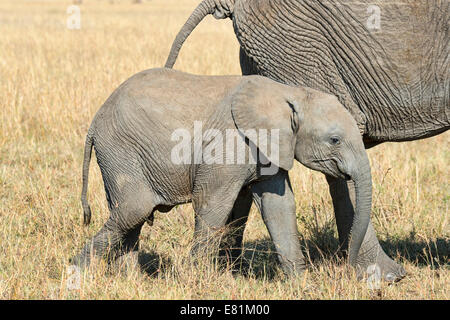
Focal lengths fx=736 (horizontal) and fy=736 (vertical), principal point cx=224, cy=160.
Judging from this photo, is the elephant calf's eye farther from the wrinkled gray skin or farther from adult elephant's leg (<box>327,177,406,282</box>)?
adult elephant's leg (<box>327,177,406,282</box>)

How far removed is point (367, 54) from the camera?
14.4 ft

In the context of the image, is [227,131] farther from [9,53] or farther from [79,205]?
[9,53]

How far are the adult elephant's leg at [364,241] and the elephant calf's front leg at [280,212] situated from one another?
51cm

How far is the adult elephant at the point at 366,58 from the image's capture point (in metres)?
4.30

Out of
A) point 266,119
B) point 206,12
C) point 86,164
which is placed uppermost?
point 206,12

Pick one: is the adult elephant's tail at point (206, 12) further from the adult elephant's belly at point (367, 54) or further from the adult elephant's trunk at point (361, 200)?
the adult elephant's trunk at point (361, 200)

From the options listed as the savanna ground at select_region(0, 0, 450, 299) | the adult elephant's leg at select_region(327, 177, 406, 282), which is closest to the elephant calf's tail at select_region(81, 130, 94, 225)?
the savanna ground at select_region(0, 0, 450, 299)

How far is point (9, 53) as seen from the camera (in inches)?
456

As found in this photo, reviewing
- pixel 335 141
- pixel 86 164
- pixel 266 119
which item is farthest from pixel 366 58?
pixel 86 164

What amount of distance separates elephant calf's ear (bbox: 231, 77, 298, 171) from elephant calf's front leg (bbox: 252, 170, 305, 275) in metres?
0.17

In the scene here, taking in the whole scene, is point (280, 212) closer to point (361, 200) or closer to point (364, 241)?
point (361, 200)

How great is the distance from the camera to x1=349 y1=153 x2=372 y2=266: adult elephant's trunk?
4020mm

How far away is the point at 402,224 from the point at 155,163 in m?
2.36

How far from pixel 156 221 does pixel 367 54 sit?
2188 mm
